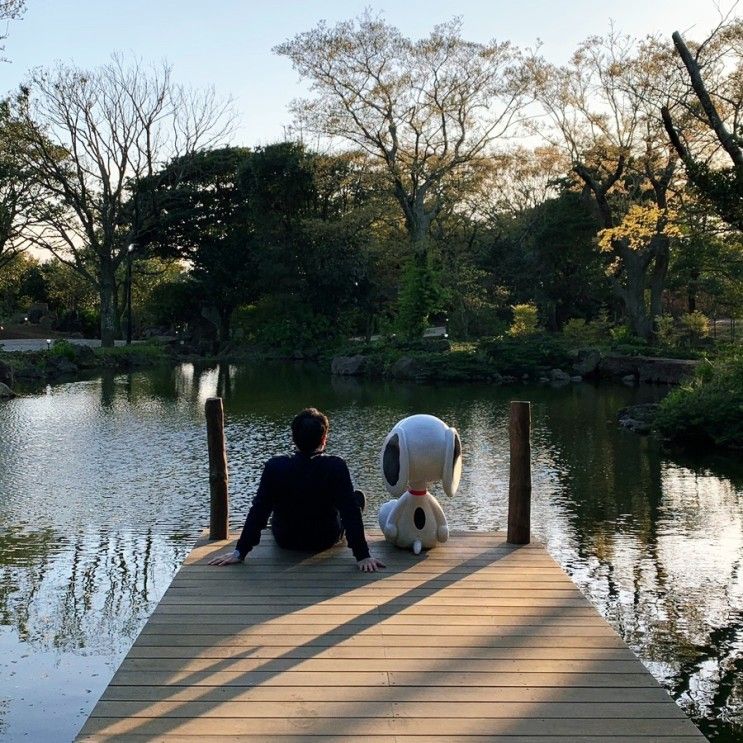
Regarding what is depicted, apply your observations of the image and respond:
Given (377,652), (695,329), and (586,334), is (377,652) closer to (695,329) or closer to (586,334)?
(695,329)

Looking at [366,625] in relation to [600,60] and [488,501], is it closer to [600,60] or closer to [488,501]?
[488,501]

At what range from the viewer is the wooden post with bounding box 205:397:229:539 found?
7375 millimetres

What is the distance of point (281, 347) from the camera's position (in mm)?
42281

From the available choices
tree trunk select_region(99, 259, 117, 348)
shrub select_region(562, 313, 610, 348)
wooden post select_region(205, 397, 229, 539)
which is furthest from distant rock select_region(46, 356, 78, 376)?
wooden post select_region(205, 397, 229, 539)

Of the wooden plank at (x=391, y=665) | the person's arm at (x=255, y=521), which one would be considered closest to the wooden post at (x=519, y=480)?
the person's arm at (x=255, y=521)

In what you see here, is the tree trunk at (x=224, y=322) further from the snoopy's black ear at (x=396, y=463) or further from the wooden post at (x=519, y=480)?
the snoopy's black ear at (x=396, y=463)

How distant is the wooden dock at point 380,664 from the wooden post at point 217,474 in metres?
1.01

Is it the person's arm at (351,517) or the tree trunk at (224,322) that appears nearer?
the person's arm at (351,517)

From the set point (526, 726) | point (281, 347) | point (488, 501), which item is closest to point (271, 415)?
point (488, 501)

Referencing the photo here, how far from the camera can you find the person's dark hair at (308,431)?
20.3ft

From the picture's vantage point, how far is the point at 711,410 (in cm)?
1609

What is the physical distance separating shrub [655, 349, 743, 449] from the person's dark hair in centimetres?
1112

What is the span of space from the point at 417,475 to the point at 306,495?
75cm

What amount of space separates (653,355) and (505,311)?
14.2 metres
